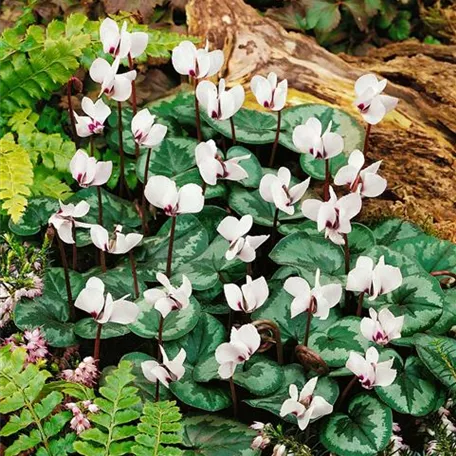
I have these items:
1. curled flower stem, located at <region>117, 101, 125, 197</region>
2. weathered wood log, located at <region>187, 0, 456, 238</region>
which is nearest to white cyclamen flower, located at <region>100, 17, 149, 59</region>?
curled flower stem, located at <region>117, 101, 125, 197</region>

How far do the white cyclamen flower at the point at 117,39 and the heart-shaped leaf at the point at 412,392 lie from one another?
1.37 meters

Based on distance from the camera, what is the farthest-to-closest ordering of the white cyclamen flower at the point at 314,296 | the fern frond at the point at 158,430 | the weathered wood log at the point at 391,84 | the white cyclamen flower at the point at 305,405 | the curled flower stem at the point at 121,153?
the weathered wood log at the point at 391,84 < the curled flower stem at the point at 121,153 < the white cyclamen flower at the point at 314,296 < the white cyclamen flower at the point at 305,405 < the fern frond at the point at 158,430

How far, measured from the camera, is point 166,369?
243 centimetres

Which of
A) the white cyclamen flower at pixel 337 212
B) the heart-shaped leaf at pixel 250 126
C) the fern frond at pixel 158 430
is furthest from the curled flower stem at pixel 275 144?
the fern frond at pixel 158 430

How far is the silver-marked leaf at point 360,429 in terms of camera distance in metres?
2.44

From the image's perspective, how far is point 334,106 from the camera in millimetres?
3633

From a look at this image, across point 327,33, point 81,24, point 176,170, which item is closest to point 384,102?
point 176,170

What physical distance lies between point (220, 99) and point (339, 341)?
0.89 m

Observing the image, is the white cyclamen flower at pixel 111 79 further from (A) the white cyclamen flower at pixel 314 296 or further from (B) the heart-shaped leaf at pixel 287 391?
(B) the heart-shaped leaf at pixel 287 391

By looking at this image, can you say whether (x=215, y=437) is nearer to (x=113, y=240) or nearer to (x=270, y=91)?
(x=113, y=240)

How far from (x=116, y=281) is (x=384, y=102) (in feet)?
3.43

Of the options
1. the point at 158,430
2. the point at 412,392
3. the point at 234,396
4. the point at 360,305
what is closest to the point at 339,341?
the point at 360,305

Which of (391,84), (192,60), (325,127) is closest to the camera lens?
(192,60)

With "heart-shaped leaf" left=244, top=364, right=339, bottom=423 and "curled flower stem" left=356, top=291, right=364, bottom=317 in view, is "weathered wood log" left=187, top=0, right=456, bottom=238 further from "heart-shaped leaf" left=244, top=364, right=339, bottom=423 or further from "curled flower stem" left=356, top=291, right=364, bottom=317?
"heart-shaped leaf" left=244, top=364, right=339, bottom=423
